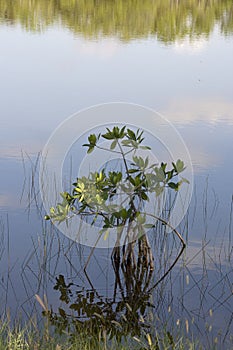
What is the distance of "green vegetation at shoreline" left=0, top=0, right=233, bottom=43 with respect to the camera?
647 inches

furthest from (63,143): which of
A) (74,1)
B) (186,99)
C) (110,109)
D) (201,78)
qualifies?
(74,1)

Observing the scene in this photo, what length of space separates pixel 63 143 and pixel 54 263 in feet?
3.92

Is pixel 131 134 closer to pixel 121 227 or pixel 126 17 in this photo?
pixel 121 227

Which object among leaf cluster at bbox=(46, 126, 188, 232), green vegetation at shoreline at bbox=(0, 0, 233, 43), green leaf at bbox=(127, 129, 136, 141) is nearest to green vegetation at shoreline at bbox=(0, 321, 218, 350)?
leaf cluster at bbox=(46, 126, 188, 232)

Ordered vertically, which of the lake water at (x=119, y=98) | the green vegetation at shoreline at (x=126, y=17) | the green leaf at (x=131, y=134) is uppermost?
the green leaf at (x=131, y=134)

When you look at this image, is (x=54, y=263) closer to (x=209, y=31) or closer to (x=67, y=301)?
(x=67, y=301)

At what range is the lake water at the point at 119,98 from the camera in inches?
153

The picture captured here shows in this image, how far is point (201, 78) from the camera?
34.4 feet

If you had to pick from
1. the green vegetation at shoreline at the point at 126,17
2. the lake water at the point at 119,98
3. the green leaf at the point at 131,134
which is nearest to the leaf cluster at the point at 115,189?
the green leaf at the point at 131,134

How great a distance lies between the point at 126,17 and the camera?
18.5 metres

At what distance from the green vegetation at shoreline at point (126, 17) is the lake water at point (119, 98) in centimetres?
4

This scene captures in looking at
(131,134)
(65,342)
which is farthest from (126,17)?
(65,342)

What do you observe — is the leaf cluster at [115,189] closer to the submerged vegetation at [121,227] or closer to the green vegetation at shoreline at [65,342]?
the submerged vegetation at [121,227]

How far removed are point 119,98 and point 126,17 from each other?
33.6 ft
